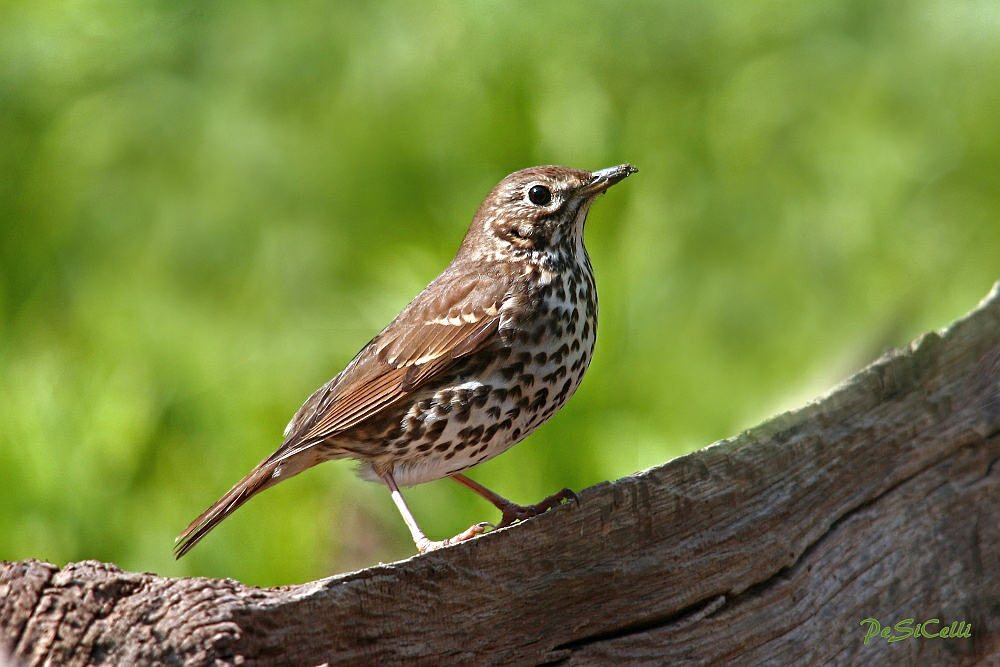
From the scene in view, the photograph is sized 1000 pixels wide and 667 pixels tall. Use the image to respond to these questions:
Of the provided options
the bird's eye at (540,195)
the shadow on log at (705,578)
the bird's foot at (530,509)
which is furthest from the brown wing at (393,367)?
the shadow on log at (705,578)

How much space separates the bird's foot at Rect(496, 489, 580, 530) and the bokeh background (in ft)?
3.11

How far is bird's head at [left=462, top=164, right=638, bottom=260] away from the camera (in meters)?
3.35

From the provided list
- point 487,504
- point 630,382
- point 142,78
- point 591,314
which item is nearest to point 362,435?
point 591,314

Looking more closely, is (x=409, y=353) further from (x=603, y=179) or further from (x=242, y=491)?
(x=603, y=179)

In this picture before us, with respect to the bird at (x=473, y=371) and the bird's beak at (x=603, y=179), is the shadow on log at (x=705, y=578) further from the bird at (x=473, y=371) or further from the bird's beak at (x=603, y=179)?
the bird's beak at (x=603, y=179)

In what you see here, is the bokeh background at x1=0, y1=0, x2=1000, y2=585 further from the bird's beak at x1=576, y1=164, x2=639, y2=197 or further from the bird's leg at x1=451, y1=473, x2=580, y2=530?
the bird's beak at x1=576, y1=164, x2=639, y2=197

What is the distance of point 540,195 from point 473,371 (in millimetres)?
640

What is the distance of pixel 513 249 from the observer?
3383mm

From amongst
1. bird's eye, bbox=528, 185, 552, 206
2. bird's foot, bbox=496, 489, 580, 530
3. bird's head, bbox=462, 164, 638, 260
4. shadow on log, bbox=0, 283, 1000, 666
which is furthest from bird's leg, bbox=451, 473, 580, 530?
bird's eye, bbox=528, 185, 552, 206

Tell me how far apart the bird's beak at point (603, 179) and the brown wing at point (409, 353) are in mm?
380

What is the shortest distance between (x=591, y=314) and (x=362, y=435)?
2.38ft

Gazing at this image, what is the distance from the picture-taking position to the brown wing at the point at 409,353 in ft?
10.1

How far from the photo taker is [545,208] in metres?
3.37

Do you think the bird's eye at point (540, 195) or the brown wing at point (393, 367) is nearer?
the brown wing at point (393, 367)
